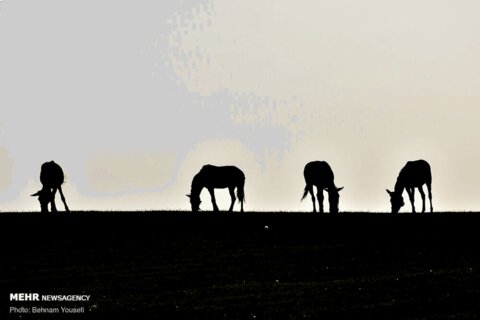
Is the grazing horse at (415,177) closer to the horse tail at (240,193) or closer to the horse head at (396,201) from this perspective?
the horse head at (396,201)

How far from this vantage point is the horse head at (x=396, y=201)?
54.8 metres

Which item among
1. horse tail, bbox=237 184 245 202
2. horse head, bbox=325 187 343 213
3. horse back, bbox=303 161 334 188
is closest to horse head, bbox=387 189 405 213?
horse head, bbox=325 187 343 213

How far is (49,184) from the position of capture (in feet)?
166

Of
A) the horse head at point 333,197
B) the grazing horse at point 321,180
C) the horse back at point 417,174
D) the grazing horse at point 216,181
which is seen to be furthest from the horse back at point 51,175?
the horse back at point 417,174

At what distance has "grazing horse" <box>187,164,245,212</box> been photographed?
53.0 m

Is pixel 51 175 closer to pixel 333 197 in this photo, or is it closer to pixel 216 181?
pixel 216 181

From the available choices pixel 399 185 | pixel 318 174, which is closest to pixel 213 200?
pixel 318 174
